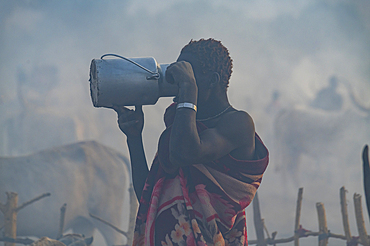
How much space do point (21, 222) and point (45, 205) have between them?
77 cm

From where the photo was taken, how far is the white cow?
432 inches

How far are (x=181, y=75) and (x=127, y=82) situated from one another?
24 centimetres

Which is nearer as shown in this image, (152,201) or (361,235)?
(152,201)

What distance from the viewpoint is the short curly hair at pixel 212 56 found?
5.27ft

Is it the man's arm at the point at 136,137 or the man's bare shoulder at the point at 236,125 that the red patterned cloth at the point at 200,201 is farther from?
the man's arm at the point at 136,137

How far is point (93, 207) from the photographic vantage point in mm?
12516

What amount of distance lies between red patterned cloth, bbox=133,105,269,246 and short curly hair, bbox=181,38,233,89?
236 millimetres

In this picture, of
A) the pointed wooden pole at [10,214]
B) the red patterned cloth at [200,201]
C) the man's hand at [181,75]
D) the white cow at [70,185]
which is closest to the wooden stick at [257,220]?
the pointed wooden pole at [10,214]

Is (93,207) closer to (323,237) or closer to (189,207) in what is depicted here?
(323,237)

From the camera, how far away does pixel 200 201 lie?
1.46 m

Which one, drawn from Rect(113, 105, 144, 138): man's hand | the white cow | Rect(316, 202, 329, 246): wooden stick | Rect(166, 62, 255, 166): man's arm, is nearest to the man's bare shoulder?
Rect(166, 62, 255, 166): man's arm

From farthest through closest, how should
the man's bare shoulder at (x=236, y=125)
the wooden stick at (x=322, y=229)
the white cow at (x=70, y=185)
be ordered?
the white cow at (x=70, y=185), the wooden stick at (x=322, y=229), the man's bare shoulder at (x=236, y=125)

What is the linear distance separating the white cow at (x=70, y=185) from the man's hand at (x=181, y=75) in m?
9.69

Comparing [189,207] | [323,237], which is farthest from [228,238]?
[323,237]
